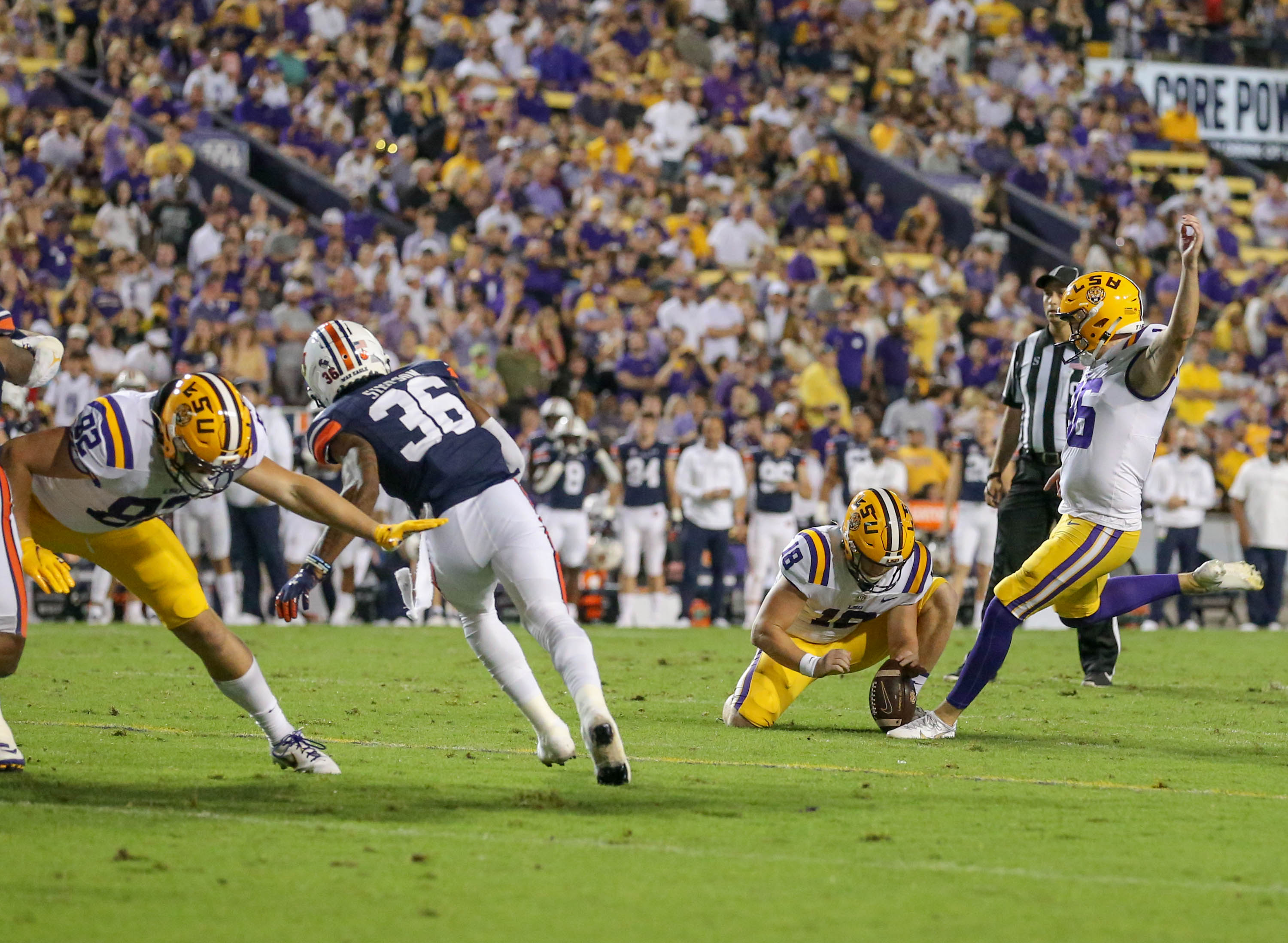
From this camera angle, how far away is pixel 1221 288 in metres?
22.3

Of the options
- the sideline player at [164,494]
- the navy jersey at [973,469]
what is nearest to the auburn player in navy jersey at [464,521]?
the sideline player at [164,494]

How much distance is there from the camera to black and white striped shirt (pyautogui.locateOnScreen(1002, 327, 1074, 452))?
389 inches

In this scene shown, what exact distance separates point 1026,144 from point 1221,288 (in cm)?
394

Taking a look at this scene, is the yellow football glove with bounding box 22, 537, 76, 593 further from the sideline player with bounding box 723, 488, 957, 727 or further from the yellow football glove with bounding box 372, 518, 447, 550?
the sideline player with bounding box 723, 488, 957, 727

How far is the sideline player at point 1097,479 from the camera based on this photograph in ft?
25.4

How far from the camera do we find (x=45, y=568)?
6098mm

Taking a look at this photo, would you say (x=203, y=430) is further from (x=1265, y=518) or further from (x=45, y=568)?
(x=1265, y=518)

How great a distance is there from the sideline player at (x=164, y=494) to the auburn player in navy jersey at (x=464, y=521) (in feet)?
0.86

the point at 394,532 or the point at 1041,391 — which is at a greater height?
the point at 1041,391

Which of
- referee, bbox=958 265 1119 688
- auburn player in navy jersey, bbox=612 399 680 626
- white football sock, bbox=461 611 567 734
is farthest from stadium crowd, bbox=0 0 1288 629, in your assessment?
white football sock, bbox=461 611 567 734

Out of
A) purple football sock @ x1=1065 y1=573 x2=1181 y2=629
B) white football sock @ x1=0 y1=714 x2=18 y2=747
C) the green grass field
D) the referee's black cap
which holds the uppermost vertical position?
the referee's black cap

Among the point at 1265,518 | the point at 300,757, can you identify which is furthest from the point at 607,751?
the point at 1265,518

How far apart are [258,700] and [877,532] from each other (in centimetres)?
278

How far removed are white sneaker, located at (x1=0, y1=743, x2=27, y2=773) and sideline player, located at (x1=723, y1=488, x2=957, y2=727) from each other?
3166 mm
